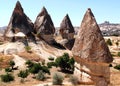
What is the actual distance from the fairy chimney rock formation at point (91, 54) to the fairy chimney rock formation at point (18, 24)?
1715 inches

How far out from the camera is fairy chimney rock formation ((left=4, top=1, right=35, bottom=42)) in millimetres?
57594

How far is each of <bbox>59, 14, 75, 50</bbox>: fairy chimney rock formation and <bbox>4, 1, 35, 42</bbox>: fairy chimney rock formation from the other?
9522 mm

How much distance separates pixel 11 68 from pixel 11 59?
4.49 m

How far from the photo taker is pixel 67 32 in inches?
2596

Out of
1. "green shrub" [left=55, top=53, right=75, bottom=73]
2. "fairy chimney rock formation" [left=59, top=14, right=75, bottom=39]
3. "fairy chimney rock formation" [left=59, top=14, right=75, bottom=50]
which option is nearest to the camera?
"green shrub" [left=55, top=53, right=75, bottom=73]

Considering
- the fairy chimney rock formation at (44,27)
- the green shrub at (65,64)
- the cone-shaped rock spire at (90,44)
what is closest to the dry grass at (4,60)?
the green shrub at (65,64)

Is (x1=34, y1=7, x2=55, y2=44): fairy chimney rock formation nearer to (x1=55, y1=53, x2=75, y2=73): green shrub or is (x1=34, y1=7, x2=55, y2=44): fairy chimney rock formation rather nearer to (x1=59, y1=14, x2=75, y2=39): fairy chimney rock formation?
(x1=59, y1=14, x2=75, y2=39): fairy chimney rock formation

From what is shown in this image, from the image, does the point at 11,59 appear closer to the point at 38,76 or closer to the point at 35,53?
the point at 35,53

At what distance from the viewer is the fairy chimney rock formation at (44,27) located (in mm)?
60438

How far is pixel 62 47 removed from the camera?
6200 centimetres

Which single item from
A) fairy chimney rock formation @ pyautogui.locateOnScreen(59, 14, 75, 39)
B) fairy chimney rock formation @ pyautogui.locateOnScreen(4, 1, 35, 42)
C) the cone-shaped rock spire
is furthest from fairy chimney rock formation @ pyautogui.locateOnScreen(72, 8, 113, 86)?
fairy chimney rock formation @ pyautogui.locateOnScreen(59, 14, 75, 39)

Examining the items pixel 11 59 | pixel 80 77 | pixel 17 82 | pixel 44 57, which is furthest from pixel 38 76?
pixel 80 77

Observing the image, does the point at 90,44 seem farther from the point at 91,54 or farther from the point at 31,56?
the point at 31,56

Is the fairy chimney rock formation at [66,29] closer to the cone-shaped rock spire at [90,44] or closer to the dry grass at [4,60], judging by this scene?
the dry grass at [4,60]
